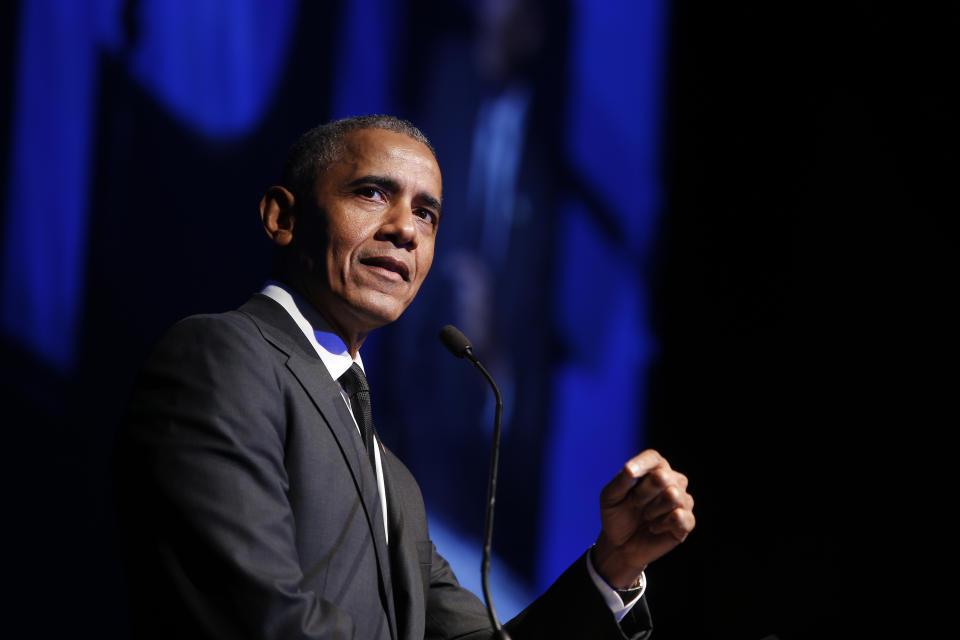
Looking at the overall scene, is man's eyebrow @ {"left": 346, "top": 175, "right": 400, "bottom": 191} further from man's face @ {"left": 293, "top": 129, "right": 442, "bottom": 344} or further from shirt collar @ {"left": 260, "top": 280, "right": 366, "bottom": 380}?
shirt collar @ {"left": 260, "top": 280, "right": 366, "bottom": 380}

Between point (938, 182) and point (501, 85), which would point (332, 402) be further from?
point (938, 182)

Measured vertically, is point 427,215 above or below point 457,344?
above

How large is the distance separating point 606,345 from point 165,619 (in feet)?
7.29

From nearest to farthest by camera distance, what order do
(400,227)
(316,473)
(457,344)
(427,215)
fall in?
1. (316,473)
2. (457,344)
3. (400,227)
4. (427,215)

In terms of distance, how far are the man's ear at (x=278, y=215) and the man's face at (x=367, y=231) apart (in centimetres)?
2

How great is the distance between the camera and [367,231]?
1.49 m

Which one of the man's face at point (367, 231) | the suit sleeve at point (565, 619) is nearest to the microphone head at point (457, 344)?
the man's face at point (367, 231)

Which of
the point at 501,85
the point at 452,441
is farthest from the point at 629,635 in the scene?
the point at 501,85

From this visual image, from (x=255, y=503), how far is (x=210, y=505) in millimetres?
55

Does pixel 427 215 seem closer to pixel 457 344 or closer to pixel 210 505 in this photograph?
pixel 457 344

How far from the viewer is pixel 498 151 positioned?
9.55ft

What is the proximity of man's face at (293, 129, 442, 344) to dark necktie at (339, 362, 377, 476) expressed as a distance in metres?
0.09

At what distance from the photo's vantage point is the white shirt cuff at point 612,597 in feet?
4.87

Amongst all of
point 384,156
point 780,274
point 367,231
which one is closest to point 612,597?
point 367,231
